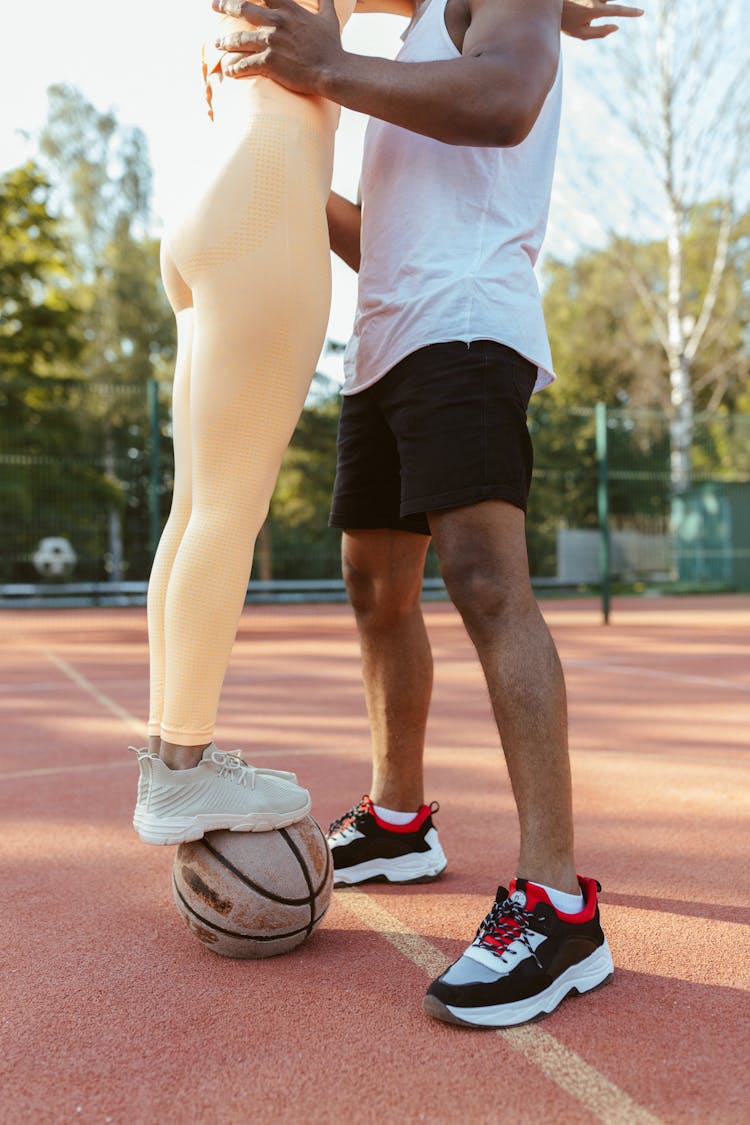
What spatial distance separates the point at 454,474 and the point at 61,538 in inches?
401

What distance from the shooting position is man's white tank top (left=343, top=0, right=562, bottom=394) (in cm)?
203

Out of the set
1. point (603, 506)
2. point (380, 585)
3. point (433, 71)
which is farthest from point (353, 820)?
point (603, 506)

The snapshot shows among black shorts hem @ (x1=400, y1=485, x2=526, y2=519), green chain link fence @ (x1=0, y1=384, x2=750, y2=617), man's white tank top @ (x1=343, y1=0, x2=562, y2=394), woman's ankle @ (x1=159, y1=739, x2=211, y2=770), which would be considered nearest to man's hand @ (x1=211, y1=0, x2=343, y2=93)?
man's white tank top @ (x1=343, y1=0, x2=562, y2=394)

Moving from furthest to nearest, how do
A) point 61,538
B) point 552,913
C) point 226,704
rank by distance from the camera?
point 61,538
point 226,704
point 552,913

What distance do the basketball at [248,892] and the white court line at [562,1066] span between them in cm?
21

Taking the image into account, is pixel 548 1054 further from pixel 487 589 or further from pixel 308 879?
pixel 487 589

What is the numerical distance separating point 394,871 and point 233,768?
0.68 metres

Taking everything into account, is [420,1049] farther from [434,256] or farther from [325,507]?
[325,507]

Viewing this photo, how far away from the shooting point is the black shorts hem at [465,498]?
192cm

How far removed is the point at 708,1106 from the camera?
4.66 ft

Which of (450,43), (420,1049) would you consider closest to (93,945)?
(420,1049)

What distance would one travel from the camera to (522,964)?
69.5 inches

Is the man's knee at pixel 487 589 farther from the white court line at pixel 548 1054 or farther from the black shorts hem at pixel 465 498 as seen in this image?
the white court line at pixel 548 1054

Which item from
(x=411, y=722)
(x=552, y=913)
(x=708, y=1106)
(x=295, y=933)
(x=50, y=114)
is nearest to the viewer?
(x=708, y=1106)
